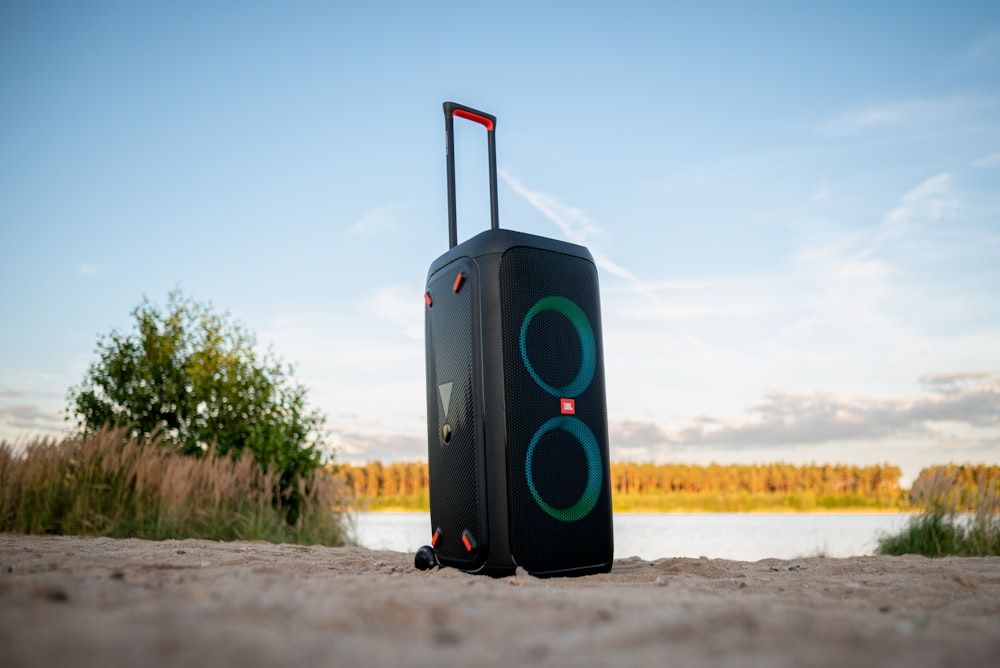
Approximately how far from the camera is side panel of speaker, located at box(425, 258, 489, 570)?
9.02 feet

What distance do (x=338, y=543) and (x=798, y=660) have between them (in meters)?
5.73

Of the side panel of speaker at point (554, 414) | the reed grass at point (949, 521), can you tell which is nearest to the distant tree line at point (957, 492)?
the reed grass at point (949, 521)

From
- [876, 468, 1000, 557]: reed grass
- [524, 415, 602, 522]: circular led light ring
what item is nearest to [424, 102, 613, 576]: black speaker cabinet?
[524, 415, 602, 522]: circular led light ring

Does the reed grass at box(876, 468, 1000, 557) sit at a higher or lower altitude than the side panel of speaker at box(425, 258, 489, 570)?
lower

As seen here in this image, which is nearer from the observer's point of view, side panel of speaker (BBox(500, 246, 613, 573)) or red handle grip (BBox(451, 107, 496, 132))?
side panel of speaker (BBox(500, 246, 613, 573))

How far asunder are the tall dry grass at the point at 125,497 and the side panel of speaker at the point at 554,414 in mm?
3718

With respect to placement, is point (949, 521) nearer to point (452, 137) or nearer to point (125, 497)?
point (452, 137)

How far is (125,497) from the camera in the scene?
5809 mm

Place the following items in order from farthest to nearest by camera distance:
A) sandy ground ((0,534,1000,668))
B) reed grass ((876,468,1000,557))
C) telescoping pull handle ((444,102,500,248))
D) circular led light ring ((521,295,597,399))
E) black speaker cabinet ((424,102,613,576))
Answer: reed grass ((876,468,1000,557)), telescoping pull handle ((444,102,500,248)), circular led light ring ((521,295,597,399)), black speaker cabinet ((424,102,613,576)), sandy ground ((0,534,1000,668))

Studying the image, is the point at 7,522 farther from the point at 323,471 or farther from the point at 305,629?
the point at 305,629

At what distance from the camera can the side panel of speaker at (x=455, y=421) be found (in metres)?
2.75

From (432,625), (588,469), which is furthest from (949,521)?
(432,625)

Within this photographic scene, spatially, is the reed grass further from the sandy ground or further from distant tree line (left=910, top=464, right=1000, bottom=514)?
the sandy ground

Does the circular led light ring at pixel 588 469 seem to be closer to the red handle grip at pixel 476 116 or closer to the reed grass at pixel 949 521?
the red handle grip at pixel 476 116
